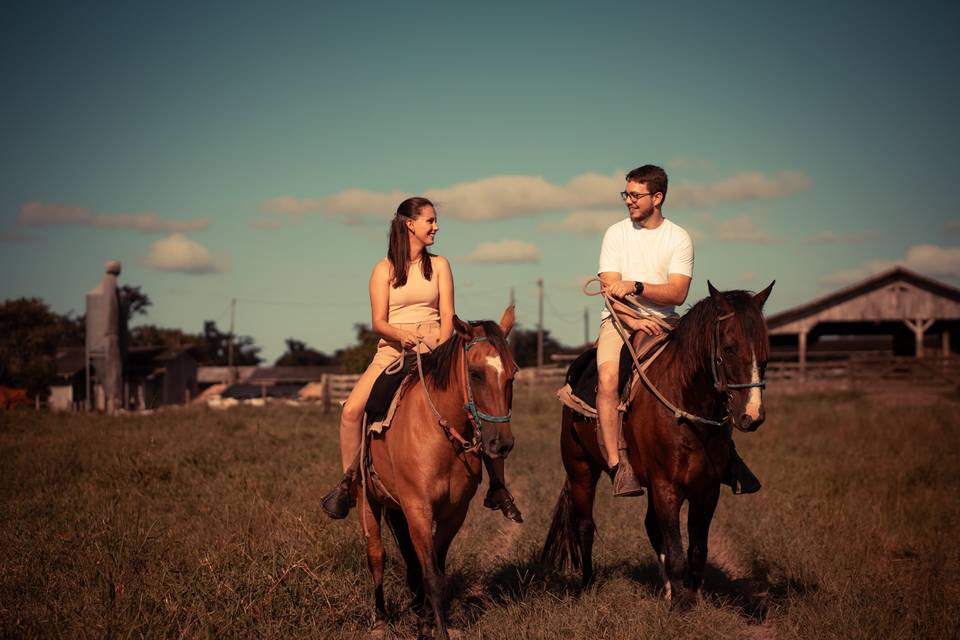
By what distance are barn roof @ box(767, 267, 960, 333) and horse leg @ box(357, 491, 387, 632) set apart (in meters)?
34.4

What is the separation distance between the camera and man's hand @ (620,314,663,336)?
6.61 metres

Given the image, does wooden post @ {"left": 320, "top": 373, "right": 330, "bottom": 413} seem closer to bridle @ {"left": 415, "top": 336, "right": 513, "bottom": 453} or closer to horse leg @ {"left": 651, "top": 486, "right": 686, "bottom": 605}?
horse leg @ {"left": 651, "top": 486, "right": 686, "bottom": 605}

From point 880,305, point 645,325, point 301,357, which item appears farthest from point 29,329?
point 645,325

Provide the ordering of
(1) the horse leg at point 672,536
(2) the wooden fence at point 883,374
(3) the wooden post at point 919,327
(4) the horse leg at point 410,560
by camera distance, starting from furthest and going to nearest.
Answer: (3) the wooden post at point 919,327, (2) the wooden fence at point 883,374, (4) the horse leg at point 410,560, (1) the horse leg at point 672,536

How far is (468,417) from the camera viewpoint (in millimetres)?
5422

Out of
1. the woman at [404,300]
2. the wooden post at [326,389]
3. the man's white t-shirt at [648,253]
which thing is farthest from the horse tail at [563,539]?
the wooden post at [326,389]

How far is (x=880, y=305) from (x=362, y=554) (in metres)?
36.6

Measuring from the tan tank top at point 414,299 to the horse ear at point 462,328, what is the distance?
3.76 ft

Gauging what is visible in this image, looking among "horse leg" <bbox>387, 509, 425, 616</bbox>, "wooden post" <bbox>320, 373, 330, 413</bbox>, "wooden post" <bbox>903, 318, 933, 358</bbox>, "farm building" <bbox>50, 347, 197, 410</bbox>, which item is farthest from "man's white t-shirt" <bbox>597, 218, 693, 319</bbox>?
"farm building" <bbox>50, 347, 197, 410</bbox>

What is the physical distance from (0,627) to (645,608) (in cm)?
395

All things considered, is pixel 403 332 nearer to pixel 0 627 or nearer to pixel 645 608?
pixel 645 608

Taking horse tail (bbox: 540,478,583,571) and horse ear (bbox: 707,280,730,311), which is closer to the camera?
horse ear (bbox: 707,280,730,311)

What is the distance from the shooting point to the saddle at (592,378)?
658cm

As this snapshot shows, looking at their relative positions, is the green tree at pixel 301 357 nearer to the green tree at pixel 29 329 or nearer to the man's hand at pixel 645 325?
the green tree at pixel 29 329
